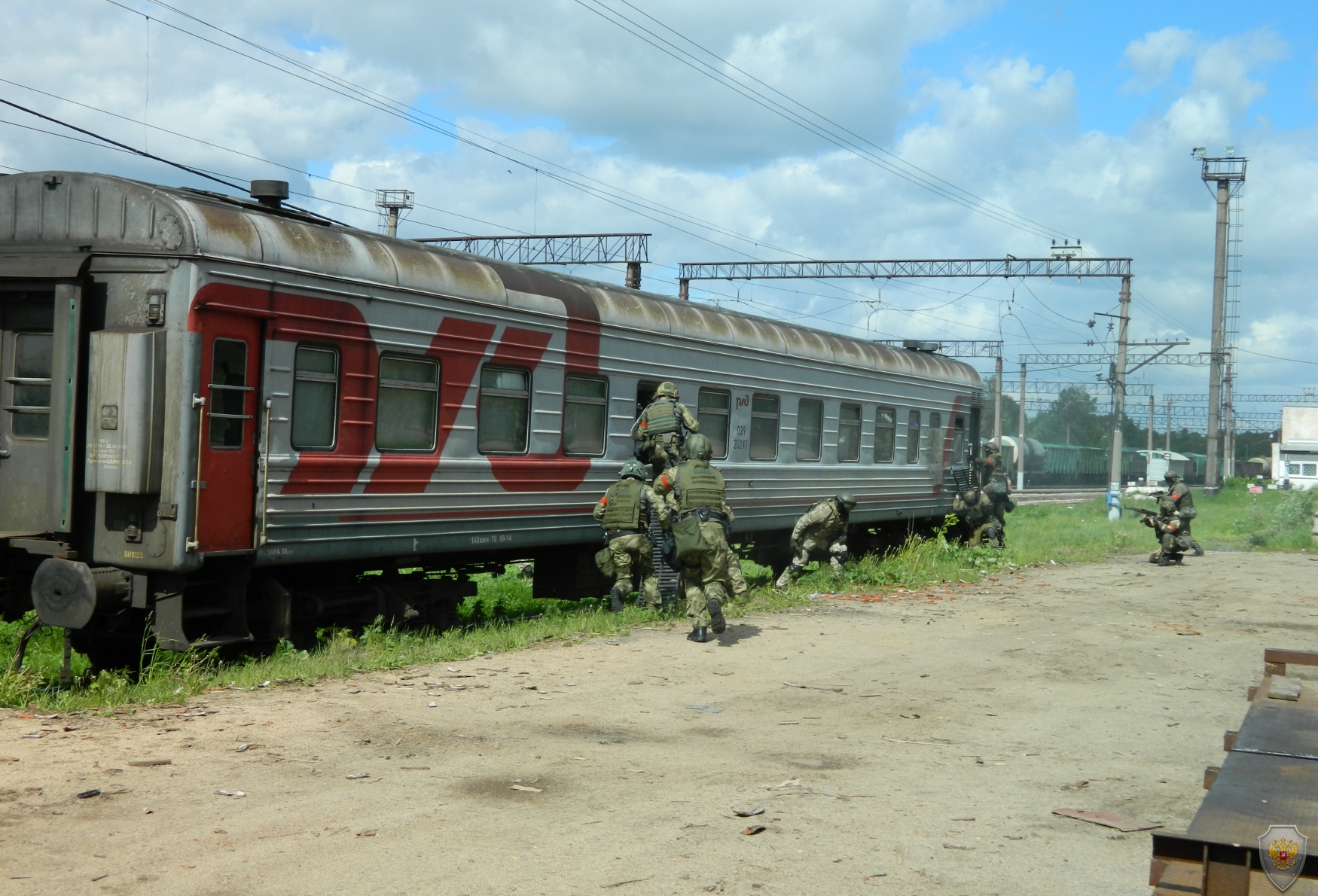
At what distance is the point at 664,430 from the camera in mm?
11672

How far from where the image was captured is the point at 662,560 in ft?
39.4

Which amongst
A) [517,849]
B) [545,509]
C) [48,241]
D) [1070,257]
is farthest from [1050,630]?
[1070,257]

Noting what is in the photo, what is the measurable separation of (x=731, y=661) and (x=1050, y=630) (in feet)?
12.7

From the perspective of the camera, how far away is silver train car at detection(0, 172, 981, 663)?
7965 mm

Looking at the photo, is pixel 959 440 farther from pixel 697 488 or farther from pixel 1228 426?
pixel 1228 426

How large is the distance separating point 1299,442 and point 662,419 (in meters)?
58.0

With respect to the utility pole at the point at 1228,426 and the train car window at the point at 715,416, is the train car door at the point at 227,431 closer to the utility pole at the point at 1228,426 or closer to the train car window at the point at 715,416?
the train car window at the point at 715,416

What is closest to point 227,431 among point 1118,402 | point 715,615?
point 715,615

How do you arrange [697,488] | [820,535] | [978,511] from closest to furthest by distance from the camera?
1. [697,488]
2. [820,535]
3. [978,511]

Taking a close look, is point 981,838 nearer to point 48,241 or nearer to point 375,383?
point 375,383

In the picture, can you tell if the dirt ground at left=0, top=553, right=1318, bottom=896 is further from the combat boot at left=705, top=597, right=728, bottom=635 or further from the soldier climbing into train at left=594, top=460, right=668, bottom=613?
the soldier climbing into train at left=594, top=460, right=668, bottom=613

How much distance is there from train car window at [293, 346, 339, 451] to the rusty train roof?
0.61 metres

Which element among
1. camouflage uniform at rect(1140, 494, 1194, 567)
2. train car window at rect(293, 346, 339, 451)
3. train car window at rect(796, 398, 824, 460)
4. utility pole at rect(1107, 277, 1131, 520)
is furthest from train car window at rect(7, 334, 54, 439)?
utility pole at rect(1107, 277, 1131, 520)

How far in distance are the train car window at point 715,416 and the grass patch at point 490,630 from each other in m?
1.70
